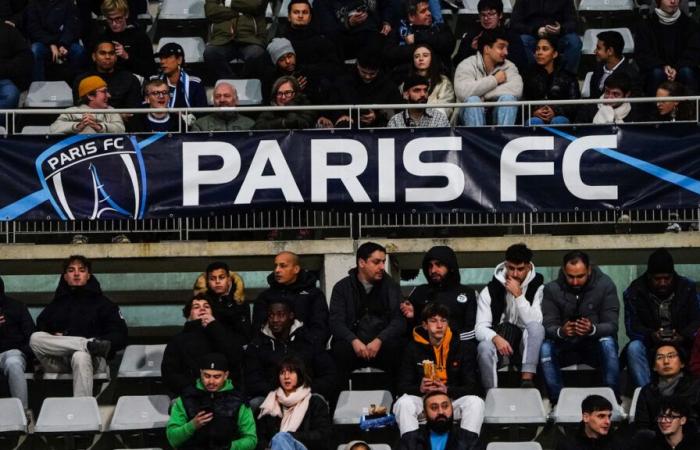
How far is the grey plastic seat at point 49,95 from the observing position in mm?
20922

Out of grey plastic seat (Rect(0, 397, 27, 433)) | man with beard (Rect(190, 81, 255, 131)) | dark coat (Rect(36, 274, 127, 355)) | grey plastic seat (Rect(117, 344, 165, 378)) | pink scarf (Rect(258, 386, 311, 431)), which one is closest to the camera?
pink scarf (Rect(258, 386, 311, 431))

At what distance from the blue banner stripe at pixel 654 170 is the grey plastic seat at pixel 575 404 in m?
2.70

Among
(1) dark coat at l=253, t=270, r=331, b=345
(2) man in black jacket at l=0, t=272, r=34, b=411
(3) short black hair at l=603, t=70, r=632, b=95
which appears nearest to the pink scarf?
(1) dark coat at l=253, t=270, r=331, b=345

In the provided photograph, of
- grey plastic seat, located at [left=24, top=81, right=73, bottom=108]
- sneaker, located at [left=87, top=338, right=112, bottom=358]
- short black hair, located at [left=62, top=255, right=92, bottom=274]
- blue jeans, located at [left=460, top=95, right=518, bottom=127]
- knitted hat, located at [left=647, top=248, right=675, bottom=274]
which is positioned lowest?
sneaker, located at [left=87, top=338, right=112, bottom=358]

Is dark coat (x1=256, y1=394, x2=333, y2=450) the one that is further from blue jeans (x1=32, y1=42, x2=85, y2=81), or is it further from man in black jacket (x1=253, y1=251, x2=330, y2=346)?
blue jeans (x1=32, y1=42, x2=85, y2=81)

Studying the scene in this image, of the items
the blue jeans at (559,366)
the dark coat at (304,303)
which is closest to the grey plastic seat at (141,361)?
the dark coat at (304,303)

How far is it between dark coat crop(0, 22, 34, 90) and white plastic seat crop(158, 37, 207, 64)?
64.0 inches

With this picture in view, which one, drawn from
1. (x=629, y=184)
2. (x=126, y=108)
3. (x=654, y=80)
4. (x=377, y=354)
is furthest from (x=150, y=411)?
(x=654, y=80)

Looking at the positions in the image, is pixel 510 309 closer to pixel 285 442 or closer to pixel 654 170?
pixel 654 170

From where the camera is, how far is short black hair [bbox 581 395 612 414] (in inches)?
626

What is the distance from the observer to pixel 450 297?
1764 cm

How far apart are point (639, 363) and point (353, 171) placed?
3.54 m

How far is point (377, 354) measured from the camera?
17.3 meters

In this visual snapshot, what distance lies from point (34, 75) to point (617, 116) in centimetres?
661
